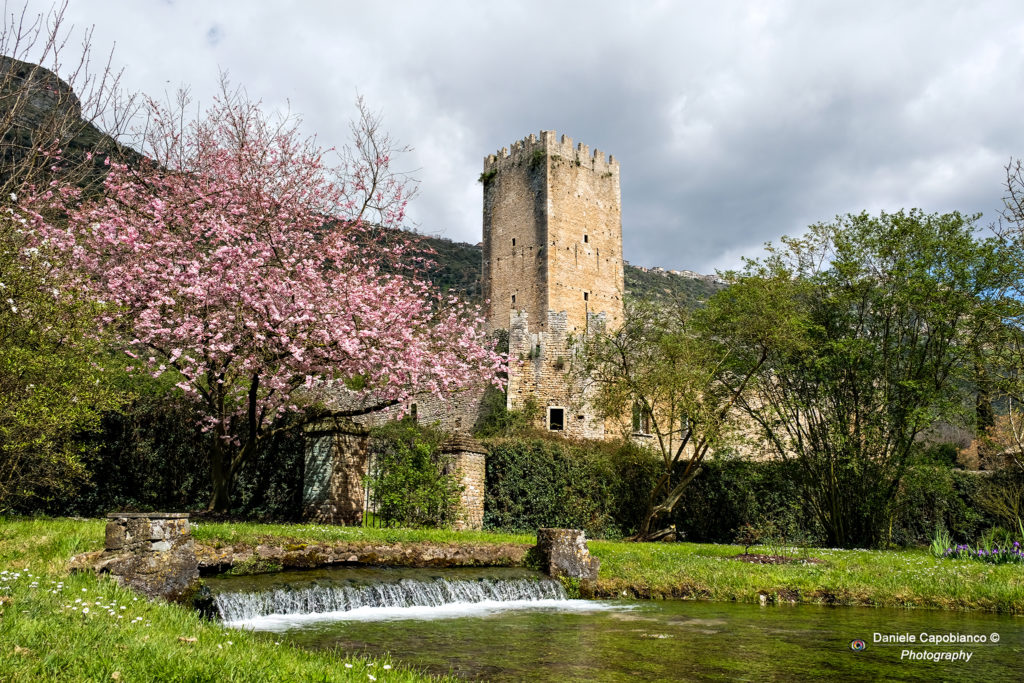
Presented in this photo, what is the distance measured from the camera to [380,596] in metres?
8.52

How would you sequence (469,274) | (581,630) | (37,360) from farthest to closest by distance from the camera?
1. (469,274)
2. (37,360)
3. (581,630)

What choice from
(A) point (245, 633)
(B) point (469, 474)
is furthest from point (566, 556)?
(A) point (245, 633)

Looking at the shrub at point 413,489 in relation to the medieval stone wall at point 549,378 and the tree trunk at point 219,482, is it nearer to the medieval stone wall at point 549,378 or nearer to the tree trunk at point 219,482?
the tree trunk at point 219,482

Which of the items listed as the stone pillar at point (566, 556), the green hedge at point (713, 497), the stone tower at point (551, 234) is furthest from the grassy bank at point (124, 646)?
the stone tower at point (551, 234)

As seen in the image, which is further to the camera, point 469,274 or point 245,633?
point 469,274

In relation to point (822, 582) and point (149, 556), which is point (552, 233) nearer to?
point (822, 582)

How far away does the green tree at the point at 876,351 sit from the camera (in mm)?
17312

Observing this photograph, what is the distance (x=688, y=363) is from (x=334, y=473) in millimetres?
10295

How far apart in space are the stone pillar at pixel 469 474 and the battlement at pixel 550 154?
1134 inches

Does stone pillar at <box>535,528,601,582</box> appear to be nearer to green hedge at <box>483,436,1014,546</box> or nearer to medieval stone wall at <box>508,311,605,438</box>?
green hedge at <box>483,436,1014,546</box>

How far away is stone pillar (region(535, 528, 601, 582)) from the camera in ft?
34.9

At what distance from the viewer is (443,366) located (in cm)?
1614

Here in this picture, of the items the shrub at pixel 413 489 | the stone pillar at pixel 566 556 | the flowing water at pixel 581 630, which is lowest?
the flowing water at pixel 581 630

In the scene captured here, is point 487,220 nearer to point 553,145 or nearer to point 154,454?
point 553,145
